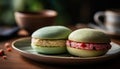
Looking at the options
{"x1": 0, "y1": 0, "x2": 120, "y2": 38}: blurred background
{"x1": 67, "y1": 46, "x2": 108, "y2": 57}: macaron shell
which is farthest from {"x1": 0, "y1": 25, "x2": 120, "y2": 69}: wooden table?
{"x1": 0, "y1": 0, "x2": 120, "y2": 38}: blurred background

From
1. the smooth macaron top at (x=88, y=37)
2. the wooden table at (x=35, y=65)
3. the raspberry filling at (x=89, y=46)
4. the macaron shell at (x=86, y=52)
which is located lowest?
the wooden table at (x=35, y=65)

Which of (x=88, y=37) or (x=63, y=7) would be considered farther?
(x=63, y=7)

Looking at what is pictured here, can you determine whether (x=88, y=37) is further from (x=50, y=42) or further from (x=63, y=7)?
(x=63, y=7)

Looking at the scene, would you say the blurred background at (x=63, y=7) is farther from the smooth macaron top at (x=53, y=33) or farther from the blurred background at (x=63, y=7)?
the smooth macaron top at (x=53, y=33)

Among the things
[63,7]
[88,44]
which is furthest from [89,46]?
[63,7]

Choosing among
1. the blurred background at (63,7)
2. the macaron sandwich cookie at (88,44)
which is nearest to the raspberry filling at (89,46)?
the macaron sandwich cookie at (88,44)

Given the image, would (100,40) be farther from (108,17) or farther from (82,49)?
(108,17)

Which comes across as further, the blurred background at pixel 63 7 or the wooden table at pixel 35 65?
the blurred background at pixel 63 7
